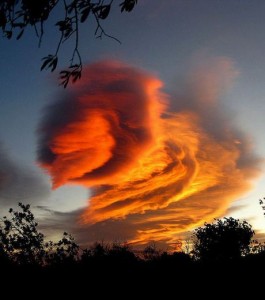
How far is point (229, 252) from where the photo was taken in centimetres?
7956

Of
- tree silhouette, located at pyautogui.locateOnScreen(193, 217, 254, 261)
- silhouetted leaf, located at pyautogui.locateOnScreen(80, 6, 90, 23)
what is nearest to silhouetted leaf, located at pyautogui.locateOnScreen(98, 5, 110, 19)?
silhouetted leaf, located at pyautogui.locateOnScreen(80, 6, 90, 23)

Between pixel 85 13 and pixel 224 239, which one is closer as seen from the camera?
pixel 85 13

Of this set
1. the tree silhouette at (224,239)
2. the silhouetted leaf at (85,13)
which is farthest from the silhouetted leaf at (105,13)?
the tree silhouette at (224,239)

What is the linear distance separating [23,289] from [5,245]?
2854 centimetres

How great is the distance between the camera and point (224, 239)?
82.2 m

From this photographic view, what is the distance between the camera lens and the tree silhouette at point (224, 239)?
3177 inches

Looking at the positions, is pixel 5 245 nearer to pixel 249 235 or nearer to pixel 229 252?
pixel 229 252

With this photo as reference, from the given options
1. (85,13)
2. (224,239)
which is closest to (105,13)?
(85,13)

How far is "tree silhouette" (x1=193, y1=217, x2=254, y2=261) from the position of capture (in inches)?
3177

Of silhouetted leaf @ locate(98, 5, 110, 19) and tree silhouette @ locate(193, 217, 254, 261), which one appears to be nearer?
silhouetted leaf @ locate(98, 5, 110, 19)

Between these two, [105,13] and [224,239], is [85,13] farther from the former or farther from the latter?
[224,239]

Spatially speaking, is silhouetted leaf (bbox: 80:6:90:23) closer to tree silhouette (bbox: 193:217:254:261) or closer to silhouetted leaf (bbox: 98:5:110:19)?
silhouetted leaf (bbox: 98:5:110:19)

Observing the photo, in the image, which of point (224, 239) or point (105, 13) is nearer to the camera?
point (105, 13)

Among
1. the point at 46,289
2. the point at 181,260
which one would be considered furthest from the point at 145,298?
the point at 181,260
